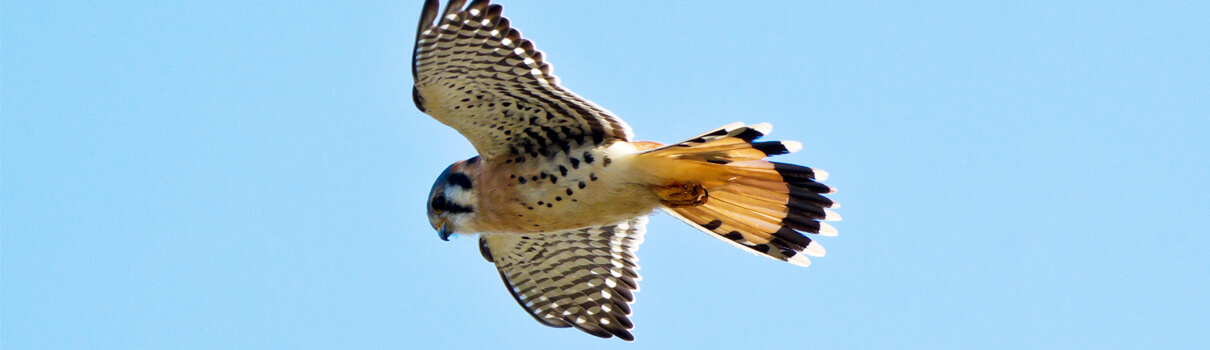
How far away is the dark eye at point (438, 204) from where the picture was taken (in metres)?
6.30

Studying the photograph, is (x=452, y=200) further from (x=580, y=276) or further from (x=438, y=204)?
(x=580, y=276)

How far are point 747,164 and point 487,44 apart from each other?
1.36m

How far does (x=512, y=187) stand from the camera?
5961mm

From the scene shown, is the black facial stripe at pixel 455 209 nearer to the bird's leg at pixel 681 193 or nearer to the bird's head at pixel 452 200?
the bird's head at pixel 452 200

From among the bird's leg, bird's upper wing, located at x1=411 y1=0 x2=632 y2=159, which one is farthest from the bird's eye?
the bird's leg

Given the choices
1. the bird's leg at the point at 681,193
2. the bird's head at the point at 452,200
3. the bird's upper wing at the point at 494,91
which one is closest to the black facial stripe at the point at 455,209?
the bird's head at the point at 452,200

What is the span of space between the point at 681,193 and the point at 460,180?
119 centimetres

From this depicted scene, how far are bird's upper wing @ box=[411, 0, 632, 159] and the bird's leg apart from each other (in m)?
0.32

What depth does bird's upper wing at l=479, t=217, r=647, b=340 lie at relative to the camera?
23.4 ft

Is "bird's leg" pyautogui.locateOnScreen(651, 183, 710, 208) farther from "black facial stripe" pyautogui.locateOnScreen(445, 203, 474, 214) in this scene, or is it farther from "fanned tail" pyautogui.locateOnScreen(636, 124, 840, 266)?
"black facial stripe" pyautogui.locateOnScreen(445, 203, 474, 214)

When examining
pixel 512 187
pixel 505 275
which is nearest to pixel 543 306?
pixel 505 275

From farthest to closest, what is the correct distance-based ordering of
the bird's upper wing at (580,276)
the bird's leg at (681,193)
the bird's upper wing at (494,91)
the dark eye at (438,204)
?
the bird's upper wing at (580,276), the dark eye at (438,204), the bird's leg at (681,193), the bird's upper wing at (494,91)

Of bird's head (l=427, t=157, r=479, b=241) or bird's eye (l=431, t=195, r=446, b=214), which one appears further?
bird's eye (l=431, t=195, r=446, b=214)

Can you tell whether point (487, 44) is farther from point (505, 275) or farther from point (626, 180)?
point (505, 275)
